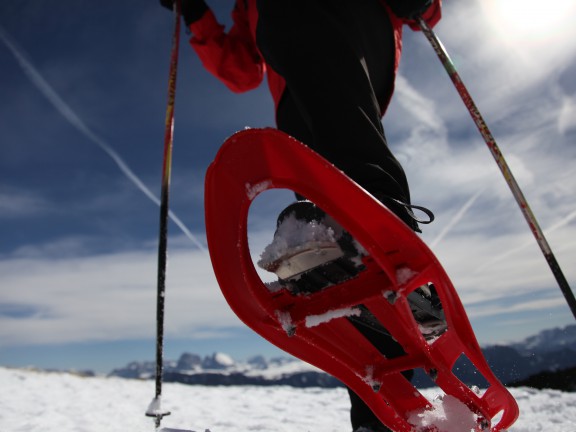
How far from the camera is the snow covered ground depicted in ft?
10.6

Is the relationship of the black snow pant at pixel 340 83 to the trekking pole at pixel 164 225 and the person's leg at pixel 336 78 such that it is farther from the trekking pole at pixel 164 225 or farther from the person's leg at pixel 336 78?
the trekking pole at pixel 164 225

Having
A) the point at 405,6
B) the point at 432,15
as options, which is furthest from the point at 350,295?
the point at 432,15

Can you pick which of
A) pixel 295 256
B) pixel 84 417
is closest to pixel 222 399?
pixel 84 417

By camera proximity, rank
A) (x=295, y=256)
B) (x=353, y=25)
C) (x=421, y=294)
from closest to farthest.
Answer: (x=295, y=256) → (x=421, y=294) → (x=353, y=25)

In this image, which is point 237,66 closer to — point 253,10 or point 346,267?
point 253,10

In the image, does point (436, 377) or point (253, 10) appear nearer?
point (436, 377)

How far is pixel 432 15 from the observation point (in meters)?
2.97

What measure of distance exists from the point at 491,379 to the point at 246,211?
104 cm

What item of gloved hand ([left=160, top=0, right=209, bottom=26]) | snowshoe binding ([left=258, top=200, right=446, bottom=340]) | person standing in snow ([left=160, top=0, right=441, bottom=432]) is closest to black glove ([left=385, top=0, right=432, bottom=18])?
person standing in snow ([left=160, top=0, right=441, bottom=432])

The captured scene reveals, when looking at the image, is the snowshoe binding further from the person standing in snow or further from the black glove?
the black glove

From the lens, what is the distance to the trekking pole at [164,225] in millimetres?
2713

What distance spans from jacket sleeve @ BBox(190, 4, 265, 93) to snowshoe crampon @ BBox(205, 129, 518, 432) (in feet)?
6.30

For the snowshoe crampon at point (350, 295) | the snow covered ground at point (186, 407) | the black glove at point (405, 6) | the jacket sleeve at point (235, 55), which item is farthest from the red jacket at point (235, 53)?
the snow covered ground at point (186, 407)

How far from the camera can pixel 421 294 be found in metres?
1.21
